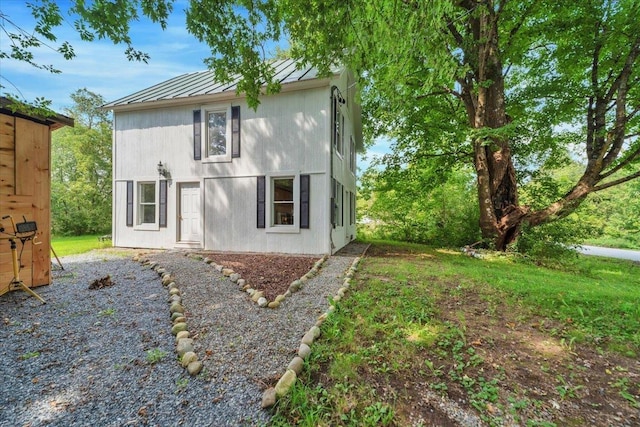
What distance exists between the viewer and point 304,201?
7.25m

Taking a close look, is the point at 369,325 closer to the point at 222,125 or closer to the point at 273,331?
the point at 273,331

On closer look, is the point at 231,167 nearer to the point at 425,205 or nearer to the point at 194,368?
the point at 194,368

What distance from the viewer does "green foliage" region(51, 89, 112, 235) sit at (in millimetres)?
15727

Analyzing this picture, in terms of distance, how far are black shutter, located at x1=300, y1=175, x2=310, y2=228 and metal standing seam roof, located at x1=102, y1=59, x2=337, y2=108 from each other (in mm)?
2575

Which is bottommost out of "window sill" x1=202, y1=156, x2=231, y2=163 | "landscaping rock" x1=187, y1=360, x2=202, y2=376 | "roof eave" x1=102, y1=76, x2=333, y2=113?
"landscaping rock" x1=187, y1=360, x2=202, y2=376

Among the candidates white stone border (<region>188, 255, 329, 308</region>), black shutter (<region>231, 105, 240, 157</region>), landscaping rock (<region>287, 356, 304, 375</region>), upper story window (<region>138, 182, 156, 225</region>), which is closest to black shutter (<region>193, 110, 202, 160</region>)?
black shutter (<region>231, 105, 240, 157</region>)

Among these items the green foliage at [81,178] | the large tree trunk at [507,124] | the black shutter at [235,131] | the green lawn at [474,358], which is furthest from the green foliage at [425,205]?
the green foliage at [81,178]

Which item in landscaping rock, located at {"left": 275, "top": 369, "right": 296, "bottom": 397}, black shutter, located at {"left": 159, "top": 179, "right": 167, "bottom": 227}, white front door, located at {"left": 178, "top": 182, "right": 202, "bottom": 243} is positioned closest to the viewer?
landscaping rock, located at {"left": 275, "top": 369, "right": 296, "bottom": 397}

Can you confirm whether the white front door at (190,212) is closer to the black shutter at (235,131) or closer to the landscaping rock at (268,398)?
the black shutter at (235,131)

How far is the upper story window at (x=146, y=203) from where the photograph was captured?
866cm

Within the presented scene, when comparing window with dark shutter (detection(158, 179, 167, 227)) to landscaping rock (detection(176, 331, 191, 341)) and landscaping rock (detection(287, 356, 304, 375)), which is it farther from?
landscaping rock (detection(287, 356, 304, 375))

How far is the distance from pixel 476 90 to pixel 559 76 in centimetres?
323

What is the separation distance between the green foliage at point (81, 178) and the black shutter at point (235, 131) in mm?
13552

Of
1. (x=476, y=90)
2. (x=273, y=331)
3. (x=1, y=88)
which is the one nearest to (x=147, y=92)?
(x=1, y=88)
